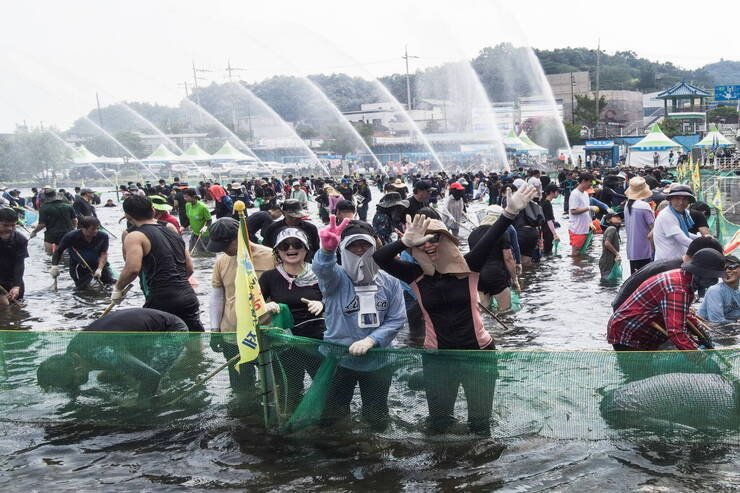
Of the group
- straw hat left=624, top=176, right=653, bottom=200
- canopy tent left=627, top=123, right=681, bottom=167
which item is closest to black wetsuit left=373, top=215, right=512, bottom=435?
straw hat left=624, top=176, right=653, bottom=200

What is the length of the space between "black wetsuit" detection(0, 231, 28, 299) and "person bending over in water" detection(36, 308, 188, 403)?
15.7ft

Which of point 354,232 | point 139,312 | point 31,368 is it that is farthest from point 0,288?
point 354,232

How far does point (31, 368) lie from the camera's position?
18.1 feet

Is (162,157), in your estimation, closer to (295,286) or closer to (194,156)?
(194,156)

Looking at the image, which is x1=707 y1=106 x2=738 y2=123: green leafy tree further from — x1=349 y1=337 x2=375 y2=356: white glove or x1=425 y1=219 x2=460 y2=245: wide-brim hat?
x1=349 y1=337 x2=375 y2=356: white glove

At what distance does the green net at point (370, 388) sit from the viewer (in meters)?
4.41

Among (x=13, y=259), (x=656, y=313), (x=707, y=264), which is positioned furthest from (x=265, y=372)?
(x=13, y=259)

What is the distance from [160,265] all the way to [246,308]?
1519mm

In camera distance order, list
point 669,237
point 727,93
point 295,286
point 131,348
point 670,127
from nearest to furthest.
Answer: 1. point 131,348
2. point 295,286
3. point 669,237
4. point 727,93
5. point 670,127

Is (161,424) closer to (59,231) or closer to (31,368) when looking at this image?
(31,368)

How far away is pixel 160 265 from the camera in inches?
229

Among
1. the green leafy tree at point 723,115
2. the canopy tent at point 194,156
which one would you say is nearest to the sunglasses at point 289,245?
the canopy tent at point 194,156

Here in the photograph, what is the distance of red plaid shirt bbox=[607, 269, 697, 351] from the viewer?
4.43m

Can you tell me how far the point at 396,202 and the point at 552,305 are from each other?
2.98 m
